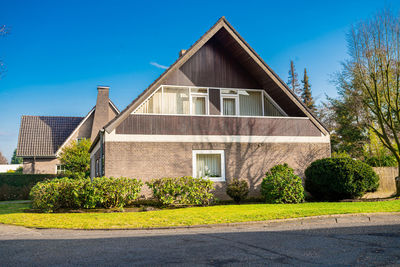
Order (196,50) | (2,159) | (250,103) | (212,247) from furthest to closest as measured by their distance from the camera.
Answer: (2,159) → (250,103) → (196,50) → (212,247)

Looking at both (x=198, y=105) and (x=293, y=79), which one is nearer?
(x=198, y=105)

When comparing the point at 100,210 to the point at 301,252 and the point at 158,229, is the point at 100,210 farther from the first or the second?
the point at 301,252

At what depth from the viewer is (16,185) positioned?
2728 cm

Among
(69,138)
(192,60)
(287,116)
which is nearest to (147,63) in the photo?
(192,60)

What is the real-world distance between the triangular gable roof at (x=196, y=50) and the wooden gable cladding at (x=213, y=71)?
953 millimetres

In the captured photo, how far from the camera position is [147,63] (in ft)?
63.0

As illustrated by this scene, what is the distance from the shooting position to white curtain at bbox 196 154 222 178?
1708 centimetres

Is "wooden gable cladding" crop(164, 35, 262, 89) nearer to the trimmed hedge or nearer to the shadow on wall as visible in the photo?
the shadow on wall

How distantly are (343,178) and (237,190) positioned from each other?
14.9ft

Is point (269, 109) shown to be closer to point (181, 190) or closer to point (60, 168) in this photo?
point (181, 190)

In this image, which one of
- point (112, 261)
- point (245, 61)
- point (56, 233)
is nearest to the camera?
point (112, 261)

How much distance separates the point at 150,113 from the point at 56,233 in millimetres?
8526

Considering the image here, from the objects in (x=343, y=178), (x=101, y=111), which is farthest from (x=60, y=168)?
(x=343, y=178)

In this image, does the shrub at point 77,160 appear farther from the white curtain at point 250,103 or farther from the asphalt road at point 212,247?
the asphalt road at point 212,247
